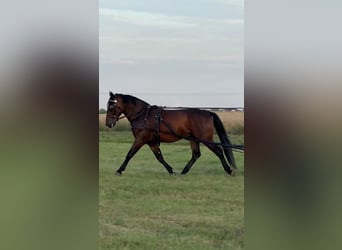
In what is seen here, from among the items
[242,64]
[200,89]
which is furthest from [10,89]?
[242,64]

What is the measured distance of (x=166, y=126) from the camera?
2.37m

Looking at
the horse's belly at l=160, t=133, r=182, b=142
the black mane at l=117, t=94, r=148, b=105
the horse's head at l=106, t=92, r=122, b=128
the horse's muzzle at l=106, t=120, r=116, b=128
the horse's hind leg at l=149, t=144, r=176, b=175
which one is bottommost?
the horse's hind leg at l=149, t=144, r=176, b=175

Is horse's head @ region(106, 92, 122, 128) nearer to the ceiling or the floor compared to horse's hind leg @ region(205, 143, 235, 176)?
nearer to the ceiling

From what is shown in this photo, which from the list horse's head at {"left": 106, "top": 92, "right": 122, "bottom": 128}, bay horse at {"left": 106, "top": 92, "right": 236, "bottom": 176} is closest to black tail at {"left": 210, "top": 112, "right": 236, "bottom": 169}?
bay horse at {"left": 106, "top": 92, "right": 236, "bottom": 176}

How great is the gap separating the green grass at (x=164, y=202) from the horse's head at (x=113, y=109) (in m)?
0.06

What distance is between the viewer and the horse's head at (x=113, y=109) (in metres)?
2.33

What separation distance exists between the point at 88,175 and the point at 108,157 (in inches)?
4.9

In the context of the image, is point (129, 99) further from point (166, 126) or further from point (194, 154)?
point (194, 154)

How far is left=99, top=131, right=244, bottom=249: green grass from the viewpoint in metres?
2.33

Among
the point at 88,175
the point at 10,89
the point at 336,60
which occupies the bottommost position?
the point at 88,175

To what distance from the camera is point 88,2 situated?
2.34 metres

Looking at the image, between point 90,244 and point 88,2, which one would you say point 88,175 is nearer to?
point 90,244

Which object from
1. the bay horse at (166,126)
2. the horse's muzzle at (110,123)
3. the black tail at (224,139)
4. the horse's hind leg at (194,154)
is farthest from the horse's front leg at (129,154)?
the black tail at (224,139)

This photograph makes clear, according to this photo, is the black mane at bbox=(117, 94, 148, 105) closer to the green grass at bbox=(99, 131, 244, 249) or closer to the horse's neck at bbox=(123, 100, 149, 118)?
the horse's neck at bbox=(123, 100, 149, 118)
